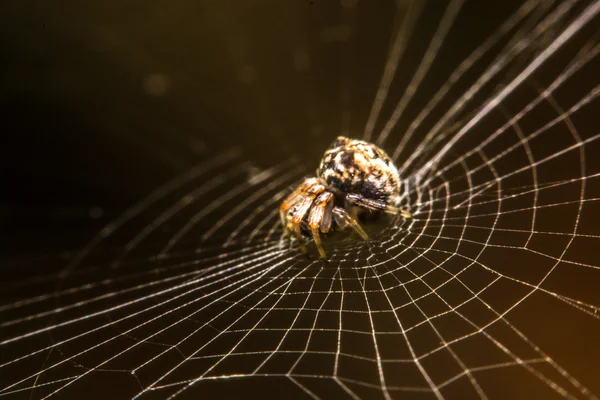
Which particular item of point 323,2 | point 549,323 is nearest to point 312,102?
point 323,2

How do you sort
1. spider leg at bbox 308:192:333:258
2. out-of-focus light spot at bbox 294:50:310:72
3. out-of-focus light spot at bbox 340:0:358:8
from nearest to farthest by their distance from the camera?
spider leg at bbox 308:192:333:258 → out-of-focus light spot at bbox 340:0:358:8 → out-of-focus light spot at bbox 294:50:310:72

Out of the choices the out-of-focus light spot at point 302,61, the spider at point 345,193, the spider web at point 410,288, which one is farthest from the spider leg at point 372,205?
the out-of-focus light spot at point 302,61

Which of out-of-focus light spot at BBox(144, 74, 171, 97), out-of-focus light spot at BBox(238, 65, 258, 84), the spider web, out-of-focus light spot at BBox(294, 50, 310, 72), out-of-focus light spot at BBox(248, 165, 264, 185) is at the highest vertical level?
out-of-focus light spot at BBox(144, 74, 171, 97)

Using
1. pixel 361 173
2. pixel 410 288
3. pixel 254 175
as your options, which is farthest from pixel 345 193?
pixel 254 175

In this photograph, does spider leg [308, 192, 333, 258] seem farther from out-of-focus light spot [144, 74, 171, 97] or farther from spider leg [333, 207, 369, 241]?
out-of-focus light spot [144, 74, 171, 97]

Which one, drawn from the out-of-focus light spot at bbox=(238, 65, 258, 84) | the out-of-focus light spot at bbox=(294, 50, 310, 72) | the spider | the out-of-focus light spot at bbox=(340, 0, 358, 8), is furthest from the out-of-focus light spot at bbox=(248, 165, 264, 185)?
the out-of-focus light spot at bbox=(340, 0, 358, 8)

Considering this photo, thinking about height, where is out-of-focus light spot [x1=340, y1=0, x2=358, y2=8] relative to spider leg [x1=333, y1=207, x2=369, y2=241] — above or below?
above

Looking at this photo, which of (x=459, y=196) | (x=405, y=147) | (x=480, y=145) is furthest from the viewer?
(x=405, y=147)

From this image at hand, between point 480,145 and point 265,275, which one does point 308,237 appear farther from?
point 480,145
